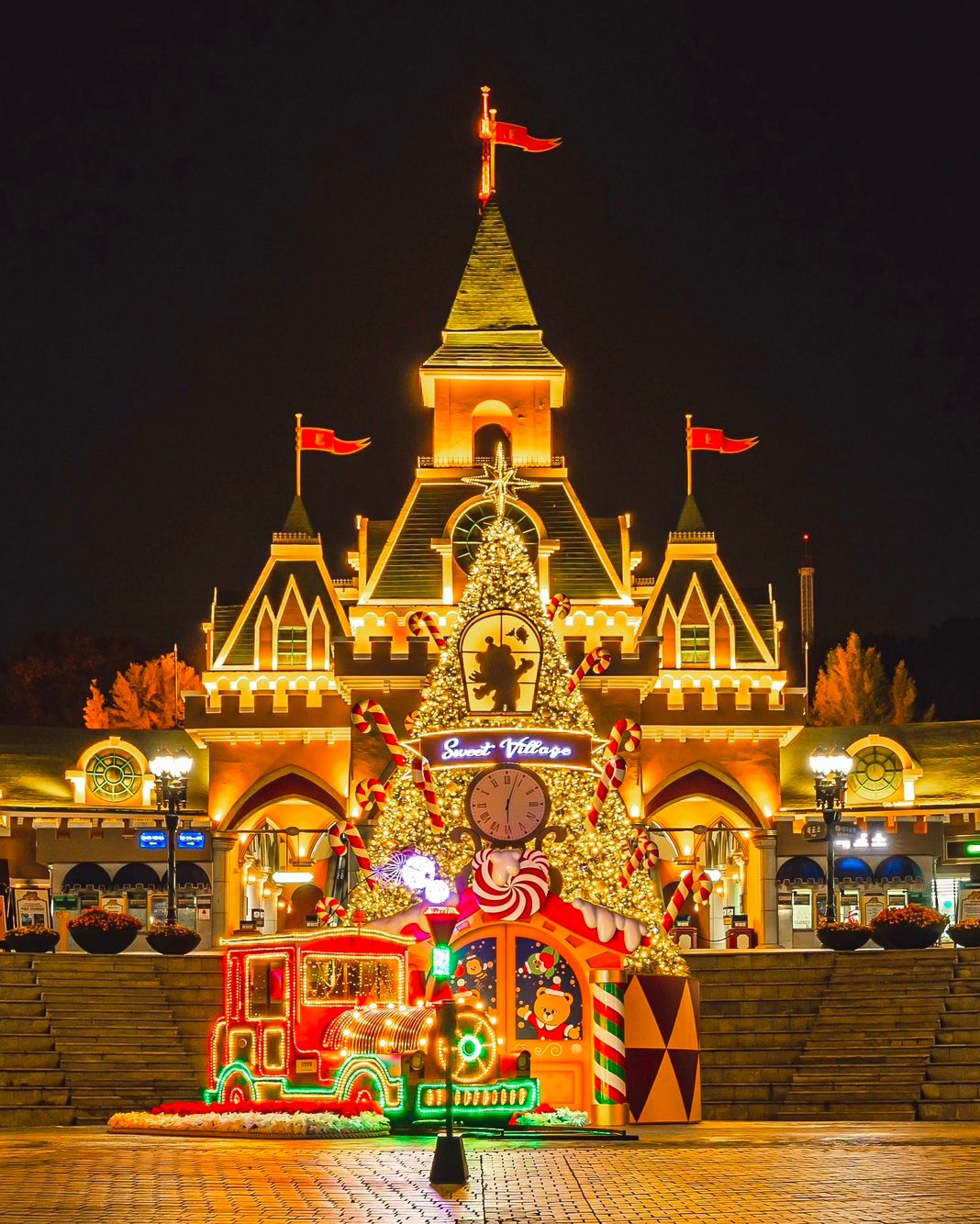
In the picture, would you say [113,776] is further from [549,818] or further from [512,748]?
[549,818]

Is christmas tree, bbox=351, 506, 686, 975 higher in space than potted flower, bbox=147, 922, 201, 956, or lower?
higher

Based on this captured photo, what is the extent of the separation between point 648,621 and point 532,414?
5981 mm

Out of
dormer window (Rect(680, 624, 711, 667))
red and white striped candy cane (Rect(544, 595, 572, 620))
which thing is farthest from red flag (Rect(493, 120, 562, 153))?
red and white striped candy cane (Rect(544, 595, 572, 620))

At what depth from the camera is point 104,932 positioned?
35.2 meters

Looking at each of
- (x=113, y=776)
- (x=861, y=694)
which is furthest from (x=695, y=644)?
(x=861, y=694)

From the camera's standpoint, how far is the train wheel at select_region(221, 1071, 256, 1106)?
27.4 metres

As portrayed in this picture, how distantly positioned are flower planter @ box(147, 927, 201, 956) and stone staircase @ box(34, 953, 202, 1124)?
0.67 metres

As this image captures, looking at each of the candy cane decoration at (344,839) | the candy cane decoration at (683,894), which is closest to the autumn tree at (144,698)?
the candy cane decoration at (344,839)

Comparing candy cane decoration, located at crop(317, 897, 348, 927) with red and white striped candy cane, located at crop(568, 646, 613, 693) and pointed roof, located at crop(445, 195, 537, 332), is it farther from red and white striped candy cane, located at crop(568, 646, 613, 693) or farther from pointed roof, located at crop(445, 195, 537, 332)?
pointed roof, located at crop(445, 195, 537, 332)

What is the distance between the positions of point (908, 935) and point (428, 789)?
30.8 ft

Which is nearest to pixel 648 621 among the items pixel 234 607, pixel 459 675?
pixel 234 607

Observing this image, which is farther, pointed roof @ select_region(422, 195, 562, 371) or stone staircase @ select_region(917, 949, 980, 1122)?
pointed roof @ select_region(422, 195, 562, 371)

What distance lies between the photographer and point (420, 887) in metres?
29.9

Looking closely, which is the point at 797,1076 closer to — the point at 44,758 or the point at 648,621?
the point at 648,621
